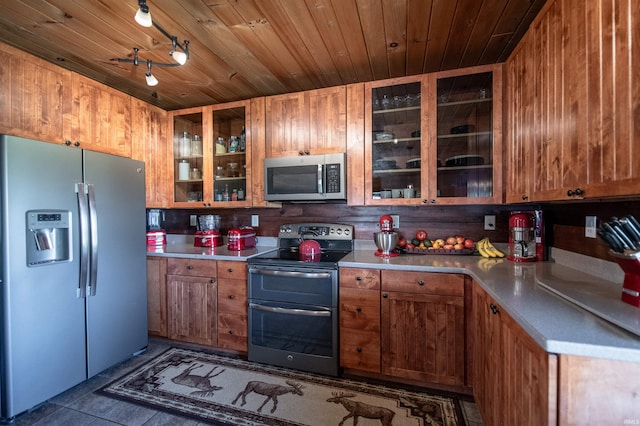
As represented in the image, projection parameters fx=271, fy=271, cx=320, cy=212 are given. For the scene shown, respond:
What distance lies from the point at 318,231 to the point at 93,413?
76.7 inches

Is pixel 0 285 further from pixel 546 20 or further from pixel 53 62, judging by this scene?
pixel 546 20

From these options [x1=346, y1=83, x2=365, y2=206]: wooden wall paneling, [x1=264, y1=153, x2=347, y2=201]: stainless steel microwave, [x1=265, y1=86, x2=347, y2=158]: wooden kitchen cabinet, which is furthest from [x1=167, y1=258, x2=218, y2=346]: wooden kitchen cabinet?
[x1=346, y1=83, x2=365, y2=206]: wooden wall paneling

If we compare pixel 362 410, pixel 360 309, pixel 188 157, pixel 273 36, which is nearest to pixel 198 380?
pixel 362 410

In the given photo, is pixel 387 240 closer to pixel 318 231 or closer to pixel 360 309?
pixel 360 309

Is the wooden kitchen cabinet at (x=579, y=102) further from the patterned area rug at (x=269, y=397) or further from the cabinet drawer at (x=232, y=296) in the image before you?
the cabinet drawer at (x=232, y=296)

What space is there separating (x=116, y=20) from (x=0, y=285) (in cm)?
163

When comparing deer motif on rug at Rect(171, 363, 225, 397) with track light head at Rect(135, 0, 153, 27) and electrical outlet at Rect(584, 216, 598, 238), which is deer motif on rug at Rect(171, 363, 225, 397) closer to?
track light head at Rect(135, 0, 153, 27)

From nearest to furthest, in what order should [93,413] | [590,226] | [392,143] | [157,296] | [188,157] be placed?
[590,226]
[93,413]
[392,143]
[157,296]
[188,157]

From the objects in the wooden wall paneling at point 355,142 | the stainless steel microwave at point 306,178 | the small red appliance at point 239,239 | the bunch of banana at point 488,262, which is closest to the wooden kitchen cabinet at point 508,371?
the bunch of banana at point 488,262

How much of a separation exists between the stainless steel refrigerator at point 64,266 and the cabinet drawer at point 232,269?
2.26ft

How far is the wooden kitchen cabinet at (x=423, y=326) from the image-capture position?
→ 1.75 m

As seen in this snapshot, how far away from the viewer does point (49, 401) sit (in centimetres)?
176

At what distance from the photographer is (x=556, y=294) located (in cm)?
117

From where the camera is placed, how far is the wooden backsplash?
1521mm
